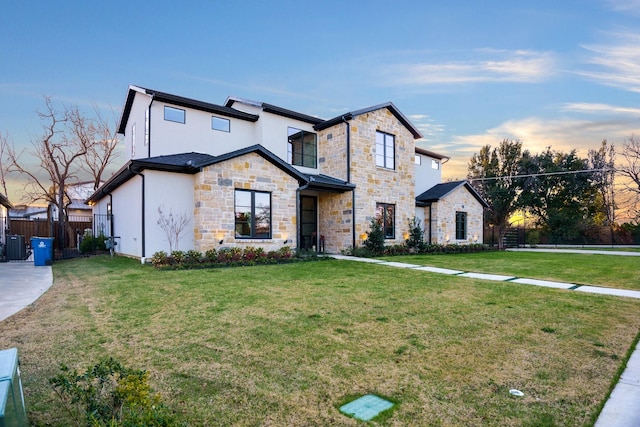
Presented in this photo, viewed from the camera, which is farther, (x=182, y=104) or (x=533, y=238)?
(x=533, y=238)

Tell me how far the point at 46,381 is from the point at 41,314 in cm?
281

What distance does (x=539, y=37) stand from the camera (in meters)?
12.3

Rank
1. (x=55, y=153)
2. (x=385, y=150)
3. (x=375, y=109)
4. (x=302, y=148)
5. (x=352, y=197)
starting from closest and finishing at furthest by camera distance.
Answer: (x=352, y=197) < (x=375, y=109) < (x=302, y=148) < (x=385, y=150) < (x=55, y=153)

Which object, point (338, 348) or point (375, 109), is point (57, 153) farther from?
point (338, 348)

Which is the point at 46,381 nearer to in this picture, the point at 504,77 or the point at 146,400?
the point at 146,400

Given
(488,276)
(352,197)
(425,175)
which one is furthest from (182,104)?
(425,175)

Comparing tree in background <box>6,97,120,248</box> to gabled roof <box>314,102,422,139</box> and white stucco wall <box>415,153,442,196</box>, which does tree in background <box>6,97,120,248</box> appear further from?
white stucco wall <box>415,153,442,196</box>

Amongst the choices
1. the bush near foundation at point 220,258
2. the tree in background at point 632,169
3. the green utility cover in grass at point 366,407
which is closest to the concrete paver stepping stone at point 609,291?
the green utility cover in grass at point 366,407

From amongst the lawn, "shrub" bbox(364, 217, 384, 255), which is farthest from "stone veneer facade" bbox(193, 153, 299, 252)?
the lawn

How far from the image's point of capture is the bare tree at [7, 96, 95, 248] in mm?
20250

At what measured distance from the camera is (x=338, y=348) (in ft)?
11.3

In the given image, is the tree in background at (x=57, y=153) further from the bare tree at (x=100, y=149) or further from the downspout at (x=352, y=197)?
the downspout at (x=352, y=197)

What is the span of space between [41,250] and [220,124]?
780 centimetres

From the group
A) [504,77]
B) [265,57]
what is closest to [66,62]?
[265,57]
